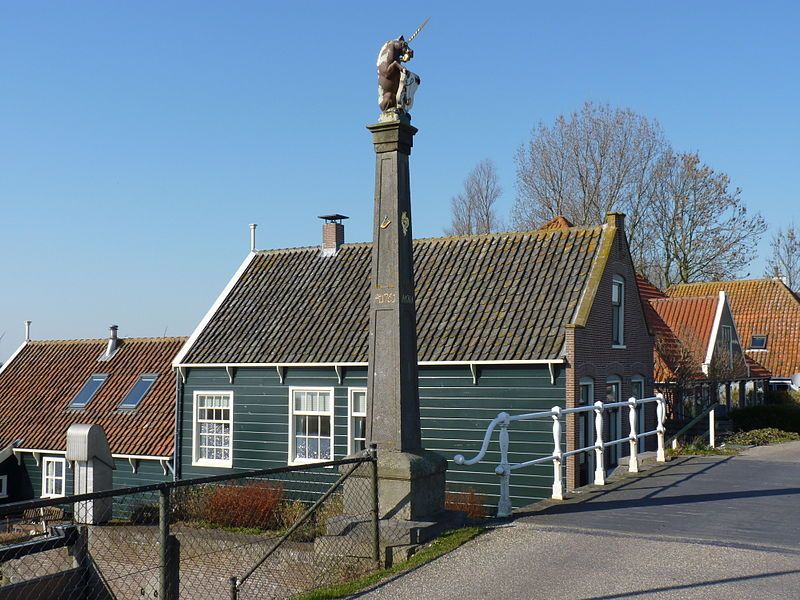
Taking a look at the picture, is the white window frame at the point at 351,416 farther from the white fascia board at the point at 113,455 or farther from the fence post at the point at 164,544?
the fence post at the point at 164,544

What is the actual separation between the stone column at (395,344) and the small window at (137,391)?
658 inches

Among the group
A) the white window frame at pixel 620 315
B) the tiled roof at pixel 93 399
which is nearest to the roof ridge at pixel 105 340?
the tiled roof at pixel 93 399

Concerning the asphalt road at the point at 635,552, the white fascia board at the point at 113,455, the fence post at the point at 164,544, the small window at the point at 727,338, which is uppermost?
the small window at the point at 727,338

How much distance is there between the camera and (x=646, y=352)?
2125 centimetres

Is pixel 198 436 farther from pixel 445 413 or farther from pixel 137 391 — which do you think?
pixel 445 413

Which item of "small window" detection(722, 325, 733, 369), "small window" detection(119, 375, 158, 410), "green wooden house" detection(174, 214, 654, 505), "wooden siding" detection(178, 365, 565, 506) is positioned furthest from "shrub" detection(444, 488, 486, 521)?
"small window" detection(722, 325, 733, 369)

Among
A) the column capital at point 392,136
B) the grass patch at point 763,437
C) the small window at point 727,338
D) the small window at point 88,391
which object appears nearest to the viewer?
the column capital at point 392,136

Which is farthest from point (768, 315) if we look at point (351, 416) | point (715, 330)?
point (351, 416)

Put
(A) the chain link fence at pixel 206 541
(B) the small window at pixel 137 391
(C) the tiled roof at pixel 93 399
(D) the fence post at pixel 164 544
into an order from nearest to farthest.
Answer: (D) the fence post at pixel 164 544
(A) the chain link fence at pixel 206 541
(C) the tiled roof at pixel 93 399
(B) the small window at pixel 137 391

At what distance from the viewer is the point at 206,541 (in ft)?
44.0

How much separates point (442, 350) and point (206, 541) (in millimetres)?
6880

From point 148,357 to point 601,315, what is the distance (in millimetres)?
14277

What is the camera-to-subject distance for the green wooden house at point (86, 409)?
2295cm

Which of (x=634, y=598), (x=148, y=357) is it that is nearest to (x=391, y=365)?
(x=634, y=598)
